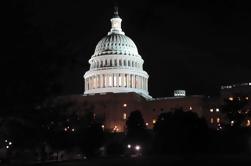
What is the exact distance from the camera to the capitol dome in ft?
481

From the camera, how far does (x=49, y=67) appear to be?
26.3 metres

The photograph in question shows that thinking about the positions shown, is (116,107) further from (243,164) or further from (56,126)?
(243,164)

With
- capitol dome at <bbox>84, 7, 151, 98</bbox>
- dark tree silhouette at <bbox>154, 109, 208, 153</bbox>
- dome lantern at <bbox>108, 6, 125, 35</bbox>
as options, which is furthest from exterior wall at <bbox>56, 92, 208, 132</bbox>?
dark tree silhouette at <bbox>154, 109, 208, 153</bbox>

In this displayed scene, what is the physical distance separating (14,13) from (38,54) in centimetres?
214

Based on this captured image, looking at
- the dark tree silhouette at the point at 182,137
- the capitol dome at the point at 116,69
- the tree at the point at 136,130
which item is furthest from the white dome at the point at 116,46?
the dark tree silhouette at the point at 182,137

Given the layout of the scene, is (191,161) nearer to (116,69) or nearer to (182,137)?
(182,137)

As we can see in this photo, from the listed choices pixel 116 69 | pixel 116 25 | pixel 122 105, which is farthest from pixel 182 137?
pixel 116 25

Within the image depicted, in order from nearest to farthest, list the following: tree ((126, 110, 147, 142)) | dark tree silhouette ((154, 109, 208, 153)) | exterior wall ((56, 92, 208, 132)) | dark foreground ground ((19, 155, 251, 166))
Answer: dark foreground ground ((19, 155, 251, 166))
dark tree silhouette ((154, 109, 208, 153))
tree ((126, 110, 147, 142))
exterior wall ((56, 92, 208, 132))

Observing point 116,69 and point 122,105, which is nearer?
point 122,105

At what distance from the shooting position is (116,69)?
14688 cm

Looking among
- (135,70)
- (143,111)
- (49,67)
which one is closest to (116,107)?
(143,111)

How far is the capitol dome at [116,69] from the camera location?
146625 mm

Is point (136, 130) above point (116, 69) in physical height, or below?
below

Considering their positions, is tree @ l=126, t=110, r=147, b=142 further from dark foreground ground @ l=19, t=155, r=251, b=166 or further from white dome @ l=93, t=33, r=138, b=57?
white dome @ l=93, t=33, r=138, b=57
